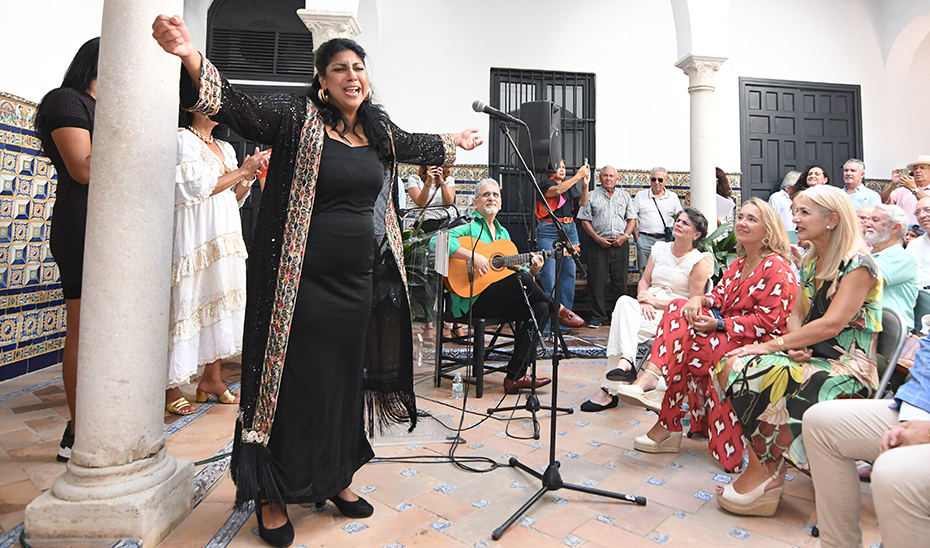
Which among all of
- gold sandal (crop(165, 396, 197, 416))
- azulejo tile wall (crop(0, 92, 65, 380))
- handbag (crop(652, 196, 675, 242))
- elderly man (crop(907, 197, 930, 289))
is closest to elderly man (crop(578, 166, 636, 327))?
handbag (crop(652, 196, 675, 242))

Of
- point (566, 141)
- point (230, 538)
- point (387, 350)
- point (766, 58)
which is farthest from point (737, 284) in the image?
point (766, 58)

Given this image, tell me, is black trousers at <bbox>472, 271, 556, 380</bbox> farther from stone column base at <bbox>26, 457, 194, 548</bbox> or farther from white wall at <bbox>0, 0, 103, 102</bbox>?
white wall at <bbox>0, 0, 103, 102</bbox>

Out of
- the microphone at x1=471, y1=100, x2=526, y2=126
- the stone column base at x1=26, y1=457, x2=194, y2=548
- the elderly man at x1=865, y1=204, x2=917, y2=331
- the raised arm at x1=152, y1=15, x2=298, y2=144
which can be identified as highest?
the microphone at x1=471, y1=100, x2=526, y2=126

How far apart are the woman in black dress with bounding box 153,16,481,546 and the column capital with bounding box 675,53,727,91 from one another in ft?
18.1

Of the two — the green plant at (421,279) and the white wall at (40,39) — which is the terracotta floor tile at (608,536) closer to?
the green plant at (421,279)

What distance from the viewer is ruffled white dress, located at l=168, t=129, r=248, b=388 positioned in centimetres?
298

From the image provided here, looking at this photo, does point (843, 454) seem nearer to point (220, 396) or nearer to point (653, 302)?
Result: point (653, 302)

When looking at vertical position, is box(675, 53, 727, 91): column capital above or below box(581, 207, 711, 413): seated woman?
above

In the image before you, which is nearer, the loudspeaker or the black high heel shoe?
the black high heel shoe

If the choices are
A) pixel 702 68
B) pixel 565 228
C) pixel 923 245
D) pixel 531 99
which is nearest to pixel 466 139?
pixel 923 245

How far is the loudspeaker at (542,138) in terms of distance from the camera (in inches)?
102

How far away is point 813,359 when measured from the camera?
7.57 ft

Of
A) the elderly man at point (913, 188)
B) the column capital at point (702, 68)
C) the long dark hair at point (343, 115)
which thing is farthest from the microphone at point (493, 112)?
the column capital at point (702, 68)

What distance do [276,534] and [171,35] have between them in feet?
5.12
